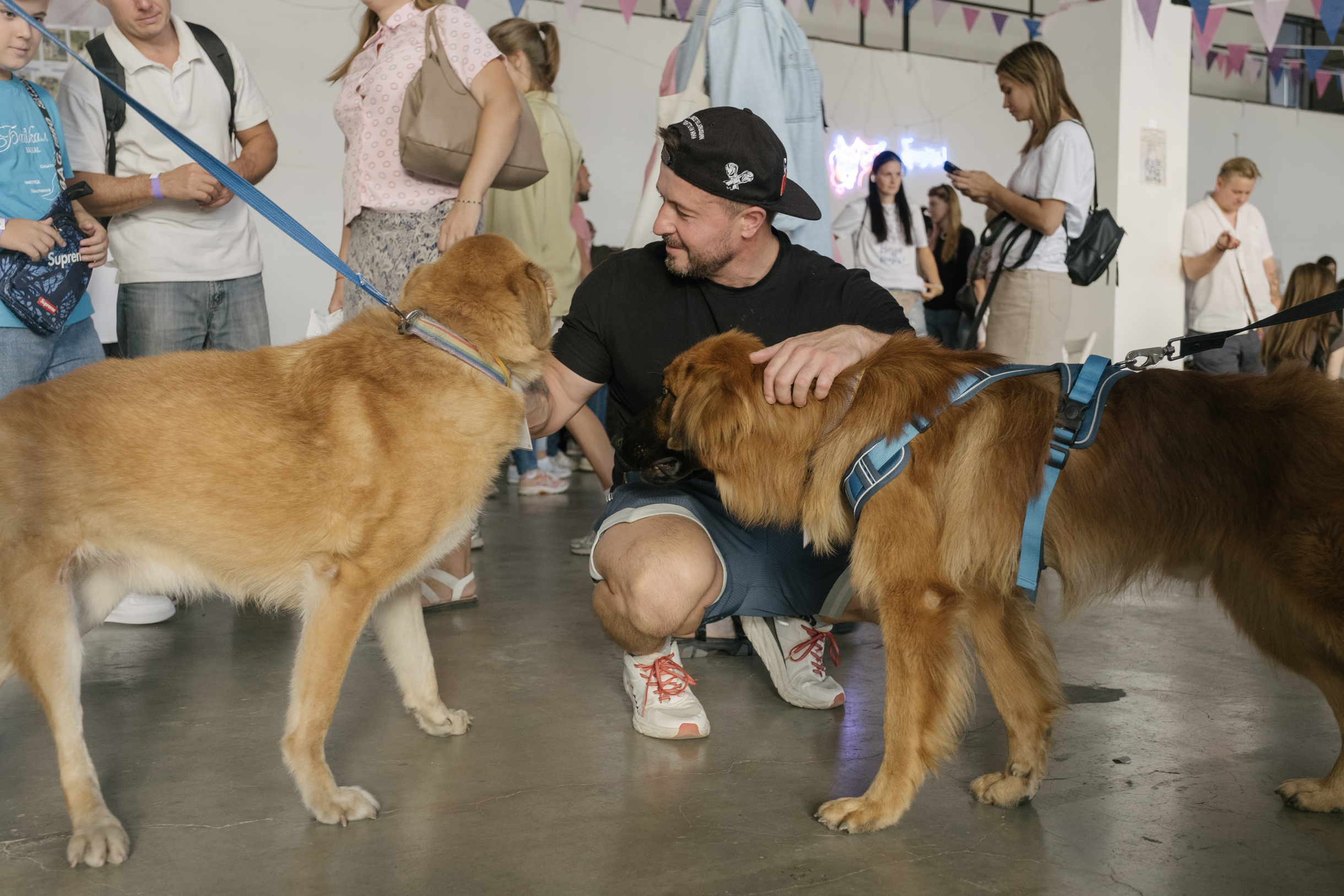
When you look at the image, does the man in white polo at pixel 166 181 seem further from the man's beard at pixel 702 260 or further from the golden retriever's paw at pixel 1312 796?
the golden retriever's paw at pixel 1312 796

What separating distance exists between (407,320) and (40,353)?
4.72 feet

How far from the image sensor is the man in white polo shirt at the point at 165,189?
10.3ft

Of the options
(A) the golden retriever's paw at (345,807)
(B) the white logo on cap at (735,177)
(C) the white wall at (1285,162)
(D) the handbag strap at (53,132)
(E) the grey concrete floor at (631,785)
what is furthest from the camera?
(C) the white wall at (1285,162)

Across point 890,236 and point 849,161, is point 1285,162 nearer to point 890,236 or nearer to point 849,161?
point 849,161

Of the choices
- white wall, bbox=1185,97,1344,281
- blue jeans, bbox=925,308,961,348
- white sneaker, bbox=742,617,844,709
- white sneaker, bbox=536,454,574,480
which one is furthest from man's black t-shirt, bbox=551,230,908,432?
white wall, bbox=1185,97,1344,281

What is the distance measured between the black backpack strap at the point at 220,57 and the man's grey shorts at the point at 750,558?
209 cm

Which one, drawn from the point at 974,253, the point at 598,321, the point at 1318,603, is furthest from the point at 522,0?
the point at 1318,603

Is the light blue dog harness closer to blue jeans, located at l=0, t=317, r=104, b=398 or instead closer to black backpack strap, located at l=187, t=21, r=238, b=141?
blue jeans, located at l=0, t=317, r=104, b=398

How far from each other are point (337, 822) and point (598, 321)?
4.91ft

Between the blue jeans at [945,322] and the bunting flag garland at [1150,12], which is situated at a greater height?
the bunting flag garland at [1150,12]

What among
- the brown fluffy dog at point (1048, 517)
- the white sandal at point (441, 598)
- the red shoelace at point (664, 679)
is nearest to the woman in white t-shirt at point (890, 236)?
the white sandal at point (441, 598)

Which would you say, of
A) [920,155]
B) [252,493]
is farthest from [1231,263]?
[252,493]

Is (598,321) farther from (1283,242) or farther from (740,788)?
(1283,242)

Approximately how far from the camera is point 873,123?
13.1 meters
